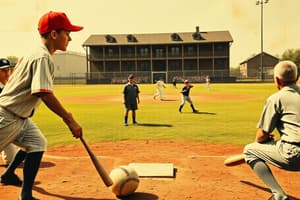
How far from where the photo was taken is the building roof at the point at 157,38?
74.9m

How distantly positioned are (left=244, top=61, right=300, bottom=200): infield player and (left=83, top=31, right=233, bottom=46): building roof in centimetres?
7179

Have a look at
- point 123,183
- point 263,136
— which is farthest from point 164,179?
point 263,136

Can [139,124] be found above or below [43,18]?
below

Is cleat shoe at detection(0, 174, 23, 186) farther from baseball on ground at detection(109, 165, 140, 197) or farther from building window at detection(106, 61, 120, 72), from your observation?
building window at detection(106, 61, 120, 72)

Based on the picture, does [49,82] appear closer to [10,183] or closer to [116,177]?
[116,177]

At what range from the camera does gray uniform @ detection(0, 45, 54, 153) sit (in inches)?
151

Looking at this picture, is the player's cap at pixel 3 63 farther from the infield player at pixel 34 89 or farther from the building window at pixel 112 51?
the building window at pixel 112 51

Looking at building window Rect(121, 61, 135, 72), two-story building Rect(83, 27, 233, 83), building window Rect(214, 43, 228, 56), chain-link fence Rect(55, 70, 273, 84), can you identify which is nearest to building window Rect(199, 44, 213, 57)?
two-story building Rect(83, 27, 233, 83)

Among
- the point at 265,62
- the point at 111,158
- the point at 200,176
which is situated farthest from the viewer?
the point at 265,62

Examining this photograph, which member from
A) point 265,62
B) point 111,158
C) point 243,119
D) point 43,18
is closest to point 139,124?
point 243,119

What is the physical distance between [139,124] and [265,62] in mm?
89559

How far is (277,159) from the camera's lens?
12.9 feet

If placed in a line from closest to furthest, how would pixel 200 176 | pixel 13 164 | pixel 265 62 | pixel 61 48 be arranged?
pixel 61 48 < pixel 13 164 < pixel 200 176 < pixel 265 62

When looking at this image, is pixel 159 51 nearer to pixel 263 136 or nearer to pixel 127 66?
pixel 127 66
